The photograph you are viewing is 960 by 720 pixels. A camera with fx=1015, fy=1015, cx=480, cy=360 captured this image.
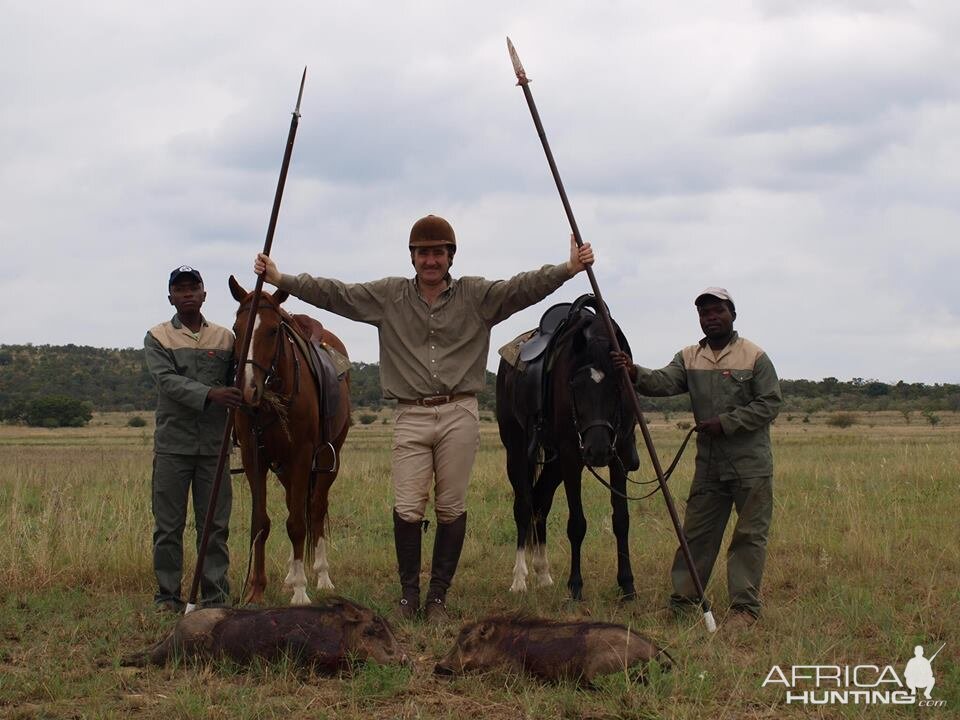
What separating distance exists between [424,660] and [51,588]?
11.2 ft

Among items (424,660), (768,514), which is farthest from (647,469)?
(424,660)

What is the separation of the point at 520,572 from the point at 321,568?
1.62m

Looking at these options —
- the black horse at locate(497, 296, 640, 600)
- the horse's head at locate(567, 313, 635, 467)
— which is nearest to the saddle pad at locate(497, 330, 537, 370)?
the black horse at locate(497, 296, 640, 600)

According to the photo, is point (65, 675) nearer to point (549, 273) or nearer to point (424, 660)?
point (424, 660)

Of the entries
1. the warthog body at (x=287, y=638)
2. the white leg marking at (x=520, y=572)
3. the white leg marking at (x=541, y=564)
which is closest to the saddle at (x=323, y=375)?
the white leg marking at (x=520, y=572)

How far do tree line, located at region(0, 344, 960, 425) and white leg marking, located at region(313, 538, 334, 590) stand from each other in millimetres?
48656

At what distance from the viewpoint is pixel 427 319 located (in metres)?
6.99

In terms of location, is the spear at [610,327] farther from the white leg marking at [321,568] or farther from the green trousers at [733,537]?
the white leg marking at [321,568]

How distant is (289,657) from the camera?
527 cm

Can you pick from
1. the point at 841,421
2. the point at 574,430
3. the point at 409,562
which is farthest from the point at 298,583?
the point at 841,421

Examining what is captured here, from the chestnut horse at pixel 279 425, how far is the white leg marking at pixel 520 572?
1.69m

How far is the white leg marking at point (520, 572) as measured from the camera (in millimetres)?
8047

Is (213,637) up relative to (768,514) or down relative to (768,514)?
down

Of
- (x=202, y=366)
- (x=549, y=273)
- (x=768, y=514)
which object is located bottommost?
(x=768, y=514)
